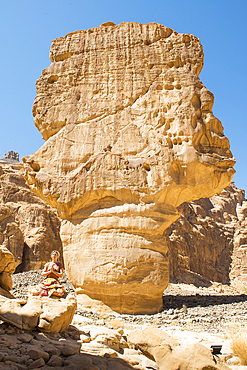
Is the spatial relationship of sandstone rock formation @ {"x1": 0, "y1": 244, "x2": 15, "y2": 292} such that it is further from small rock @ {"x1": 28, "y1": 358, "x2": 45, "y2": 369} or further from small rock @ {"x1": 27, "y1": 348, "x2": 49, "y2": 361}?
small rock @ {"x1": 28, "y1": 358, "x2": 45, "y2": 369}

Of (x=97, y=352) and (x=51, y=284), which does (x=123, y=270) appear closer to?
(x=51, y=284)

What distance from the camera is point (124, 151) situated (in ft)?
32.2

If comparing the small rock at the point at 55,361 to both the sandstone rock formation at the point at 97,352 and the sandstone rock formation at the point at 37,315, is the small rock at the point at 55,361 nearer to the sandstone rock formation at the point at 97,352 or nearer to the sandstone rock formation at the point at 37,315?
the sandstone rock formation at the point at 97,352

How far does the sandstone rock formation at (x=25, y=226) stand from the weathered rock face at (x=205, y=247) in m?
9.57

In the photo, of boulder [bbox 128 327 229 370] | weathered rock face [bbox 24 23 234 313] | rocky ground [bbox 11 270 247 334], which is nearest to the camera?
boulder [bbox 128 327 229 370]

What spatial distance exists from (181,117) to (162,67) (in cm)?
209

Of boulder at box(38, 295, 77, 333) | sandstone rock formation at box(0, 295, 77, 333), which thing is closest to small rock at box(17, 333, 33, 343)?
sandstone rock formation at box(0, 295, 77, 333)

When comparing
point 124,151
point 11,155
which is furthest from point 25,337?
point 11,155

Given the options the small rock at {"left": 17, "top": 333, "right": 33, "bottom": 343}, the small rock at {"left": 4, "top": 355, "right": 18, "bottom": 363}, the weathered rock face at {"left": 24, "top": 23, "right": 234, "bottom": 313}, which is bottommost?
the small rock at {"left": 17, "top": 333, "right": 33, "bottom": 343}

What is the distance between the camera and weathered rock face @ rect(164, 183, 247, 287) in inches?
1026

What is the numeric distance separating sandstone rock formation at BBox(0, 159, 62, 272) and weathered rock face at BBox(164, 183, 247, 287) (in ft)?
31.4

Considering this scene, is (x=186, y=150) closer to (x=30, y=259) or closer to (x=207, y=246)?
(x=30, y=259)

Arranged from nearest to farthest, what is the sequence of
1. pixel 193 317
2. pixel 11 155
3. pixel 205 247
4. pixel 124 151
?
pixel 193 317, pixel 124 151, pixel 205 247, pixel 11 155

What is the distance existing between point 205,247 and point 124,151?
21.9 metres
